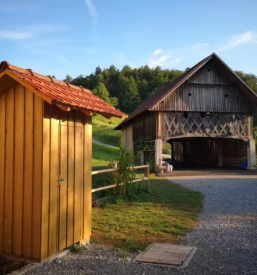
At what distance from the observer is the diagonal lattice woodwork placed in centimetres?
1858

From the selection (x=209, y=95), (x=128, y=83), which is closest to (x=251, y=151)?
(x=209, y=95)

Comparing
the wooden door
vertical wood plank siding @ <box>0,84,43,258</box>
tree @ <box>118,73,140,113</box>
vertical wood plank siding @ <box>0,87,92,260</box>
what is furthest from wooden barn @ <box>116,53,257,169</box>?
tree @ <box>118,73,140,113</box>

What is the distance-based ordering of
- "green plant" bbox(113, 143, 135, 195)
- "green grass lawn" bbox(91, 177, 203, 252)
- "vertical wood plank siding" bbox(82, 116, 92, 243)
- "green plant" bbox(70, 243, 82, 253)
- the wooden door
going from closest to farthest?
the wooden door < "green plant" bbox(70, 243, 82, 253) < "vertical wood plank siding" bbox(82, 116, 92, 243) < "green grass lawn" bbox(91, 177, 203, 252) < "green plant" bbox(113, 143, 135, 195)

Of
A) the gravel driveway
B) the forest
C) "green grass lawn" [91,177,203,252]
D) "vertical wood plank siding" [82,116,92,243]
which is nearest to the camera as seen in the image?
the gravel driveway

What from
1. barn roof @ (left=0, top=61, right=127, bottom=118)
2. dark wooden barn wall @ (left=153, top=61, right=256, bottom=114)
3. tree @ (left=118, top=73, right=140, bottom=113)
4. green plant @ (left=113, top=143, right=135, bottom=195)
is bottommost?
green plant @ (left=113, top=143, right=135, bottom=195)

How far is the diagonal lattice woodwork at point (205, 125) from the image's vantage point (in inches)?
731

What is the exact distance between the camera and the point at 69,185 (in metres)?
5.14

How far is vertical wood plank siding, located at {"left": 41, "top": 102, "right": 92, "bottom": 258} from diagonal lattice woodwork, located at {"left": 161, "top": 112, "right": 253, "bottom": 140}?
13.1 meters

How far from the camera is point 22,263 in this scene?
4.63m

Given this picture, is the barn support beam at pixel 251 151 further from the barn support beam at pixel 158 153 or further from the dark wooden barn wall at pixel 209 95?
the barn support beam at pixel 158 153

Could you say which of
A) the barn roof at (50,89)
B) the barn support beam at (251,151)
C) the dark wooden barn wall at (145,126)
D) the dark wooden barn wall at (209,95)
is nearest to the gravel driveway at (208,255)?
the barn roof at (50,89)

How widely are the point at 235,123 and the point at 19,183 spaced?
17308mm

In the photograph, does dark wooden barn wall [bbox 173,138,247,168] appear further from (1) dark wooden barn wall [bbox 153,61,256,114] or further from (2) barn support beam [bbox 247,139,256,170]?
(1) dark wooden barn wall [bbox 153,61,256,114]

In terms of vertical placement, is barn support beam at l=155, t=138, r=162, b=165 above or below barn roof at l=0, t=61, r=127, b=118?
below
